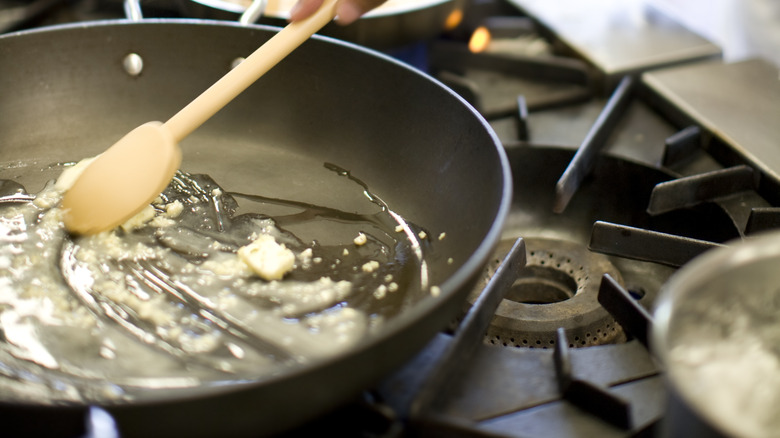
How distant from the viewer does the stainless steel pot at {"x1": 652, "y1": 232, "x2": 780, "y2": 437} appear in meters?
0.44

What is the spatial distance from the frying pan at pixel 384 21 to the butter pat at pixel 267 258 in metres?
0.41

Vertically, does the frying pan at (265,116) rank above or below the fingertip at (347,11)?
below

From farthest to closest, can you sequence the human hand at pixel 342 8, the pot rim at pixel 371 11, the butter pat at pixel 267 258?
the pot rim at pixel 371 11 < the human hand at pixel 342 8 < the butter pat at pixel 267 258

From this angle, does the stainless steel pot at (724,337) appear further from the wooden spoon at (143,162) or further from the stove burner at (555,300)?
the wooden spoon at (143,162)

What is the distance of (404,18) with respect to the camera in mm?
1036

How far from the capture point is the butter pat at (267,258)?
762 millimetres

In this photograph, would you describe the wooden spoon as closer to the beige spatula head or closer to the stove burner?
the beige spatula head

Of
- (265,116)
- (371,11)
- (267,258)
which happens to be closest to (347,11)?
(371,11)

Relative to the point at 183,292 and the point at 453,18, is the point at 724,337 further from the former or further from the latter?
the point at 453,18

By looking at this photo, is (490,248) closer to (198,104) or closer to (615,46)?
(198,104)

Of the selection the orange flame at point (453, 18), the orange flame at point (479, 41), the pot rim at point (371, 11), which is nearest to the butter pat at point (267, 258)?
the pot rim at point (371, 11)

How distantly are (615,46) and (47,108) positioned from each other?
0.94m

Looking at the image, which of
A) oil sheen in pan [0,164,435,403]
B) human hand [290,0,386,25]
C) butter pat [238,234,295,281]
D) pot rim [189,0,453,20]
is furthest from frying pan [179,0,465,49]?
butter pat [238,234,295,281]

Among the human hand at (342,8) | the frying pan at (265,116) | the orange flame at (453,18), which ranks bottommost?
the frying pan at (265,116)
